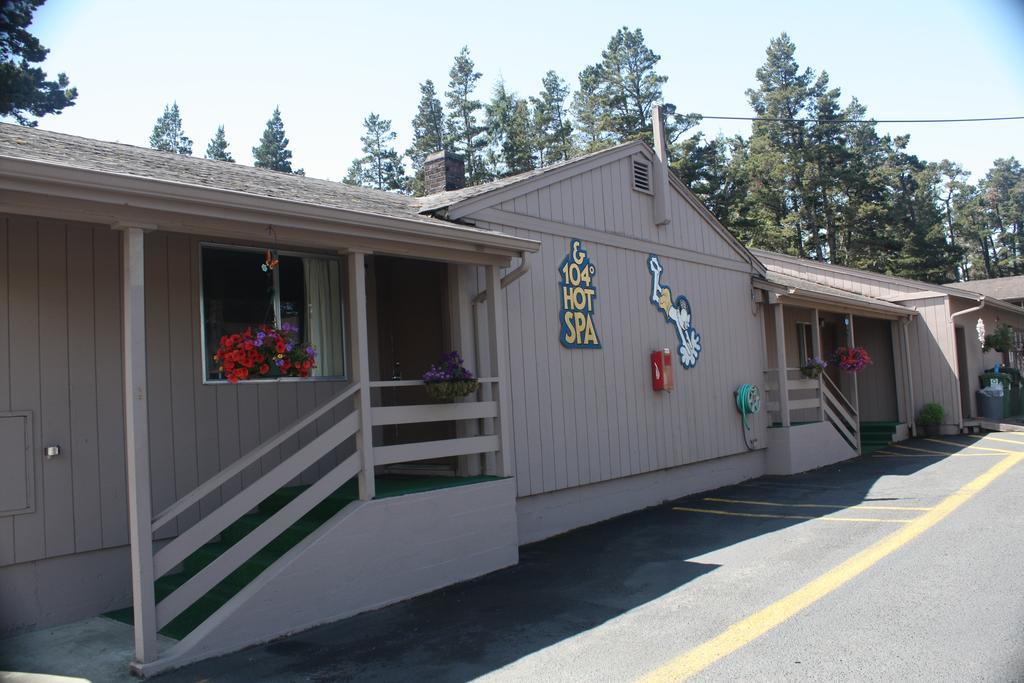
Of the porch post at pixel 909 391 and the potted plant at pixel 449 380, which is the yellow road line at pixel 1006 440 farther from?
the potted plant at pixel 449 380

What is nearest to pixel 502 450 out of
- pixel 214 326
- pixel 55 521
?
pixel 214 326

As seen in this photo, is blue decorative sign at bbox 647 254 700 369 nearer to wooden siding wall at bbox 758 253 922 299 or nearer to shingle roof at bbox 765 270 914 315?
shingle roof at bbox 765 270 914 315

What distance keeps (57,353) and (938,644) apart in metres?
6.14

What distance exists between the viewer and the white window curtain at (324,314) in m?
7.14

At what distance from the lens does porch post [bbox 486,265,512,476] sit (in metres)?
7.02

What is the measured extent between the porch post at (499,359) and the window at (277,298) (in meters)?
1.48

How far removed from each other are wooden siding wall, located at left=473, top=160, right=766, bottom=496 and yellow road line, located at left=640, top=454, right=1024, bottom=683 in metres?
3.00

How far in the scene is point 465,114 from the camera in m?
36.6

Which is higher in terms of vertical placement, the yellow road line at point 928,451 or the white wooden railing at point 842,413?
the white wooden railing at point 842,413

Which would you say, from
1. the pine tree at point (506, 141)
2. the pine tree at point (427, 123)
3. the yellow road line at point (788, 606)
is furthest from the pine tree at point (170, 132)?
the yellow road line at point (788, 606)

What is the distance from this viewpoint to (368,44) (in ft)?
31.7

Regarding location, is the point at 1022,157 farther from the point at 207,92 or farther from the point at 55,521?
the point at 55,521

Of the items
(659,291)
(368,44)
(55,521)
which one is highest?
(368,44)

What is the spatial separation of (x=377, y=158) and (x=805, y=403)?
117ft
